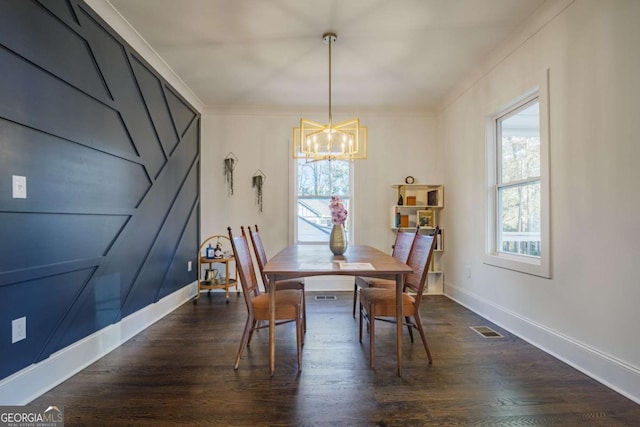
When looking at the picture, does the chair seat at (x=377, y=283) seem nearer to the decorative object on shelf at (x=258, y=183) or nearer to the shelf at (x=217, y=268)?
the shelf at (x=217, y=268)

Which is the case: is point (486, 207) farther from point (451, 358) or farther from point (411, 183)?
point (451, 358)

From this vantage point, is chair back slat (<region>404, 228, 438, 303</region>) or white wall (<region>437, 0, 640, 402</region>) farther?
chair back slat (<region>404, 228, 438, 303</region>)

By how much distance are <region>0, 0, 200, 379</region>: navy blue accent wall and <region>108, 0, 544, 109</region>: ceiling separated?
474 mm

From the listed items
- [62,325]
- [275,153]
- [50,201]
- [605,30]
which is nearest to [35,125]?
[50,201]

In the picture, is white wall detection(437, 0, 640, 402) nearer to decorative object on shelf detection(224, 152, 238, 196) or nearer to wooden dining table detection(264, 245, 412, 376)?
wooden dining table detection(264, 245, 412, 376)

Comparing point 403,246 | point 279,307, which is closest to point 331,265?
point 279,307

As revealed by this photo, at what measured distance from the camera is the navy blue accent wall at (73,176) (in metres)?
1.62

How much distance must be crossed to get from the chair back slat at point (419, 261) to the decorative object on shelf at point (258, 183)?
2483 mm

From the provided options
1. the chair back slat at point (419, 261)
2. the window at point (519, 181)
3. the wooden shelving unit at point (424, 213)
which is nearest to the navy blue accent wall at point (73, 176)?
the chair back slat at point (419, 261)

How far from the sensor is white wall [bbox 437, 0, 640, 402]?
176 cm

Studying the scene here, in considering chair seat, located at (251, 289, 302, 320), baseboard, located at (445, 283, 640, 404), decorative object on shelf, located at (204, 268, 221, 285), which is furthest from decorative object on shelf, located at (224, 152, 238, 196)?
baseboard, located at (445, 283, 640, 404)

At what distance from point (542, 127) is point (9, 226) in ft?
11.8

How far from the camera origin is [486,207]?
3250mm

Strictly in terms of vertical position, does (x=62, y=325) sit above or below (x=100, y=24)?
below
